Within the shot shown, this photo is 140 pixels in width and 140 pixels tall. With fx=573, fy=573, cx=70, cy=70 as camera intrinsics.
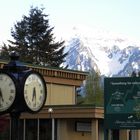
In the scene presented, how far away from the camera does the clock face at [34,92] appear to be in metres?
6.52

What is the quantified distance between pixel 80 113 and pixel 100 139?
6.37 metres

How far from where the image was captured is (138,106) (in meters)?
19.7

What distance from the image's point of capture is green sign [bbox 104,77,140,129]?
19.2 metres

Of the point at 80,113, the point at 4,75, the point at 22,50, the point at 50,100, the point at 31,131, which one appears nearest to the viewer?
the point at 4,75

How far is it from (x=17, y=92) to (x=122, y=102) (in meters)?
13.5

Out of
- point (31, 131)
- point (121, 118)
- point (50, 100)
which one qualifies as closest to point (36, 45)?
point (50, 100)

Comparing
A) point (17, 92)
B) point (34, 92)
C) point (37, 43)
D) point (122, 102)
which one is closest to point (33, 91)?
point (34, 92)

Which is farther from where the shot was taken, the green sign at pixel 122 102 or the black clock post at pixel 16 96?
the green sign at pixel 122 102

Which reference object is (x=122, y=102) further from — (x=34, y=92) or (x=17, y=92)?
(x=17, y=92)

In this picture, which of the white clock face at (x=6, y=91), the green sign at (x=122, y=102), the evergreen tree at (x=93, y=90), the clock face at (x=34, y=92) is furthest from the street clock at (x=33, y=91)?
the evergreen tree at (x=93, y=90)

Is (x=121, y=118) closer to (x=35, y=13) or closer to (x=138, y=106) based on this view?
(x=138, y=106)

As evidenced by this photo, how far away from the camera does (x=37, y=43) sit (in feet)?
266

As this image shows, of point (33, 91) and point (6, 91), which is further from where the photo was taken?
point (33, 91)

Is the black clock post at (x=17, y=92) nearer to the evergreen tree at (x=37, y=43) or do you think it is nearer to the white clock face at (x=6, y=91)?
the white clock face at (x=6, y=91)
